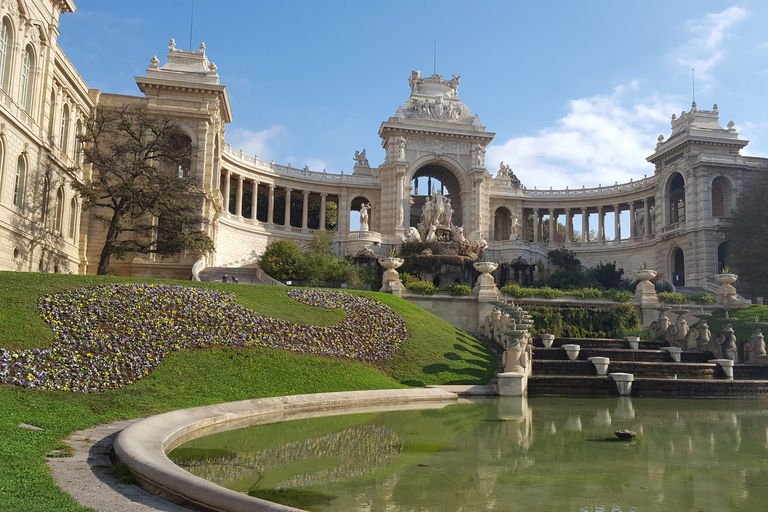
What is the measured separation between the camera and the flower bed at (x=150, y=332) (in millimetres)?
15016

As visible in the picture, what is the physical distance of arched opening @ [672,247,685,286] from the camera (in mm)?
61253

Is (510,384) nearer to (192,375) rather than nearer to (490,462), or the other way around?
(192,375)

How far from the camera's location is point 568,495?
843cm

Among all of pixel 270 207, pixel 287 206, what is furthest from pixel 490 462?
pixel 287 206

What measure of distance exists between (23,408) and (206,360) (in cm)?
592

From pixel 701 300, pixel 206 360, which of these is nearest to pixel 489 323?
pixel 701 300

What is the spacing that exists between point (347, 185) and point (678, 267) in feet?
120

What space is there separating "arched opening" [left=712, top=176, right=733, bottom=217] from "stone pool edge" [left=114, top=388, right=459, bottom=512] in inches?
2003

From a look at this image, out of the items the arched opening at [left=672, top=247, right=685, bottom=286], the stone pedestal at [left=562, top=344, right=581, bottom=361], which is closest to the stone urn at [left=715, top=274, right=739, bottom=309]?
the stone pedestal at [left=562, top=344, right=581, bottom=361]

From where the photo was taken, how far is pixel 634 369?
25.1 m

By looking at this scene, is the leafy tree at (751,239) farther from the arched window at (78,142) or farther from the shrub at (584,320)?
the arched window at (78,142)

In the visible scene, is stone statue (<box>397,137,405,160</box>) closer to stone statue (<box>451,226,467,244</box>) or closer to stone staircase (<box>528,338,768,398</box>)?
stone statue (<box>451,226,467,244</box>)

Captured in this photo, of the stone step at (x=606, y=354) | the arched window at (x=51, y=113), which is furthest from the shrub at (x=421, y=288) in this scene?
the arched window at (x=51, y=113)

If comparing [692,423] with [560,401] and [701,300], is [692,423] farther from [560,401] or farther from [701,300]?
[701,300]
